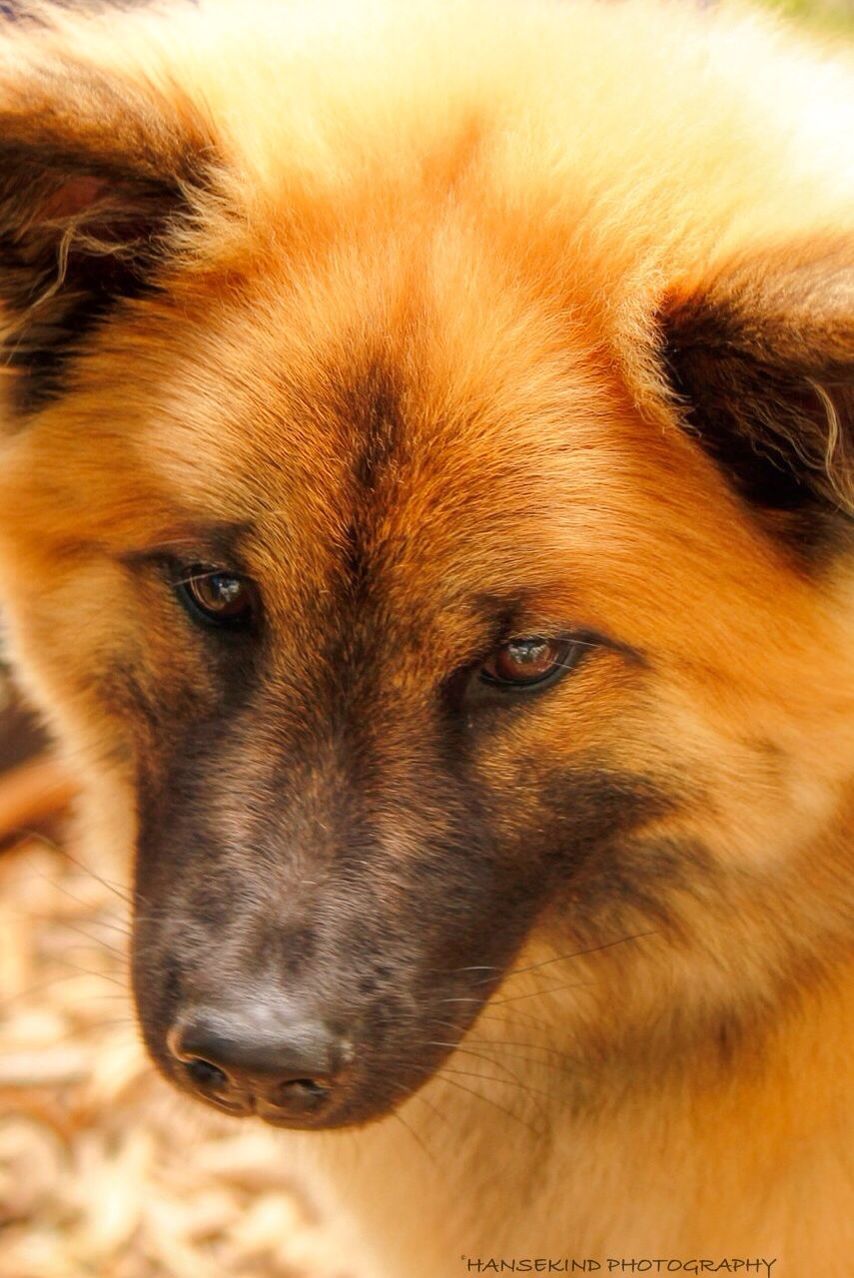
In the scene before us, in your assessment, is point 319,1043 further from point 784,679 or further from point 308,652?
point 784,679

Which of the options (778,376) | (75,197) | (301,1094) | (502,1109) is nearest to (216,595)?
(75,197)

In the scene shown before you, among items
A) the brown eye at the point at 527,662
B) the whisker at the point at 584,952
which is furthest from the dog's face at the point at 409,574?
the whisker at the point at 584,952

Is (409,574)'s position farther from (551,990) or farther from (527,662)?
(551,990)

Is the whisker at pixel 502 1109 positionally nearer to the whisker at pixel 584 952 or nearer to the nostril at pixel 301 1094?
the whisker at pixel 584 952

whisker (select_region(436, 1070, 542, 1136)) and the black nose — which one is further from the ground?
the black nose

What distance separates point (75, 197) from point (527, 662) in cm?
83

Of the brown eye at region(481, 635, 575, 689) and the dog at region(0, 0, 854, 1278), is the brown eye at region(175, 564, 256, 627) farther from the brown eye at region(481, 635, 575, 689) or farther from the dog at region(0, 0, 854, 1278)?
the brown eye at region(481, 635, 575, 689)

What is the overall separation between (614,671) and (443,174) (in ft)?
2.23

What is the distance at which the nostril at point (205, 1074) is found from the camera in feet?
5.53

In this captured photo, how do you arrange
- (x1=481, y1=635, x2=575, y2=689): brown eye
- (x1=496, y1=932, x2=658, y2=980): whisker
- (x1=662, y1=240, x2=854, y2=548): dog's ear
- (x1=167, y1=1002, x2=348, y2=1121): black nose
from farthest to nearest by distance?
(x1=496, y1=932, x2=658, y2=980): whisker → (x1=481, y1=635, x2=575, y2=689): brown eye → (x1=167, y1=1002, x2=348, y2=1121): black nose → (x1=662, y1=240, x2=854, y2=548): dog's ear

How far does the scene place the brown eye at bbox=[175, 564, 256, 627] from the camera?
182cm

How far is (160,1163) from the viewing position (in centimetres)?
321

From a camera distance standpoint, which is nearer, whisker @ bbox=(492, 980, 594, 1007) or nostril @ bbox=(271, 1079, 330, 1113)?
nostril @ bbox=(271, 1079, 330, 1113)

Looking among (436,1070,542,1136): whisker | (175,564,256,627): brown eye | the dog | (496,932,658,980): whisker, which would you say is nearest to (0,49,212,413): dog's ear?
the dog
